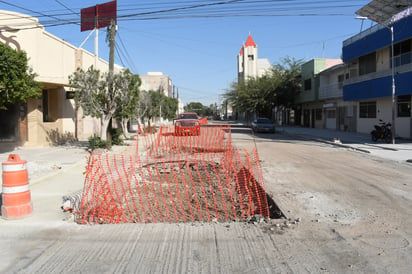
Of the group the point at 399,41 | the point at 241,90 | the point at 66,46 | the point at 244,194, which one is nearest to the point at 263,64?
the point at 241,90

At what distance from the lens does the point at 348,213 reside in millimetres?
5805

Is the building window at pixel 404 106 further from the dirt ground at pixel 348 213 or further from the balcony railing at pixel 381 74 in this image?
the dirt ground at pixel 348 213

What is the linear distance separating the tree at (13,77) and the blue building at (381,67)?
1755 centimetres

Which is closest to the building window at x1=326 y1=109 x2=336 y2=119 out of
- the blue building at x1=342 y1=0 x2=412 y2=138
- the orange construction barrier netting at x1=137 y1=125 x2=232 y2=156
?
→ the blue building at x1=342 y1=0 x2=412 y2=138

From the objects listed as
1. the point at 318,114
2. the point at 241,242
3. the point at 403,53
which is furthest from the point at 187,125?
the point at 241,242

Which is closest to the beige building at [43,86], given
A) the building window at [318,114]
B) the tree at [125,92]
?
the tree at [125,92]

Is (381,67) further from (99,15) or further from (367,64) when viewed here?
(99,15)

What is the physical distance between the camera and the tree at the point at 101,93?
52.5 feet

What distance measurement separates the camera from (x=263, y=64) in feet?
284

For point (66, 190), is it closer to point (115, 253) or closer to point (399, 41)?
point (115, 253)

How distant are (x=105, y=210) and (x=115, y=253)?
2.06 meters

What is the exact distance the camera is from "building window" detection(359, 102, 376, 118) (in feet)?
86.6

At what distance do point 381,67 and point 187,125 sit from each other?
15.4 metres

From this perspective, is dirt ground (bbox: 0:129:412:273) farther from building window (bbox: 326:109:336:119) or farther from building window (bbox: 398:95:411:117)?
building window (bbox: 326:109:336:119)
